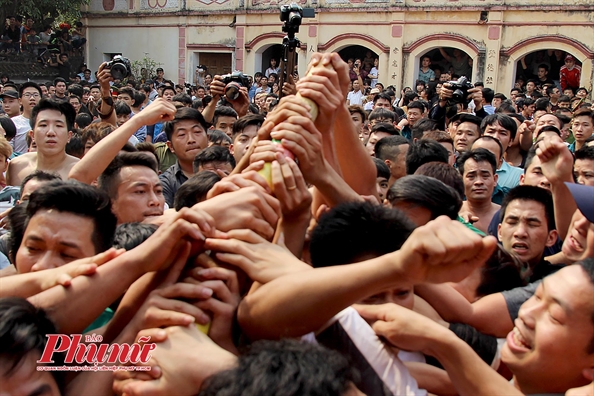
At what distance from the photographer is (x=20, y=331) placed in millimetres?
1291

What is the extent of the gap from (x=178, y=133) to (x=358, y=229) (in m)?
3.06

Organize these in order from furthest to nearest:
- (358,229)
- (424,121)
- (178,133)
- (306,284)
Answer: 1. (424,121)
2. (178,133)
3. (358,229)
4. (306,284)

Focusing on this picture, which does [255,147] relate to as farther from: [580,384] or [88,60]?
[88,60]

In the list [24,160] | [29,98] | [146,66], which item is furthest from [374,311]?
[146,66]

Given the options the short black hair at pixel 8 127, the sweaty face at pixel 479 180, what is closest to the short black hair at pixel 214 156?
the sweaty face at pixel 479 180

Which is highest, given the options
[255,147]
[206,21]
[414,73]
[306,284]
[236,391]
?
[206,21]

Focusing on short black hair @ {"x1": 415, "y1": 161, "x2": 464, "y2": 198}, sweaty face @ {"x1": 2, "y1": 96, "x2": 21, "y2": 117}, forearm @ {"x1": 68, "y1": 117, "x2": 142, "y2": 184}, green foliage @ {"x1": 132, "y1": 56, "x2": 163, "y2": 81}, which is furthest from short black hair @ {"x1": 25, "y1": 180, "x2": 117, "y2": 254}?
green foliage @ {"x1": 132, "y1": 56, "x2": 163, "y2": 81}

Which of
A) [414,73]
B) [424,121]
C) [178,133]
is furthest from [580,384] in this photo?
[414,73]

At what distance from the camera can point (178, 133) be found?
176 inches

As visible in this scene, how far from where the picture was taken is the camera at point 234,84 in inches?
215

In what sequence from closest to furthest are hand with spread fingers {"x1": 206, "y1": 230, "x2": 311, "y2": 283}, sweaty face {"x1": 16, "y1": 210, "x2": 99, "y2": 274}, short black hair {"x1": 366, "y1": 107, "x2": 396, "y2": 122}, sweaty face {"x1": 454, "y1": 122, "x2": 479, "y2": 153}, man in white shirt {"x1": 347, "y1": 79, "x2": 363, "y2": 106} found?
hand with spread fingers {"x1": 206, "y1": 230, "x2": 311, "y2": 283} → sweaty face {"x1": 16, "y1": 210, "x2": 99, "y2": 274} → sweaty face {"x1": 454, "y1": 122, "x2": 479, "y2": 153} → short black hair {"x1": 366, "y1": 107, "x2": 396, "y2": 122} → man in white shirt {"x1": 347, "y1": 79, "x2": 363, "y2": 106}

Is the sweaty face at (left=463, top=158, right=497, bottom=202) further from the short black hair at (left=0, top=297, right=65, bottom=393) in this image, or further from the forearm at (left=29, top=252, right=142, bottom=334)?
the short black hair at (left=0, top=297, right=65, bottom=393)

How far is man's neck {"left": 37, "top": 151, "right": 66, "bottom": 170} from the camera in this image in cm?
399

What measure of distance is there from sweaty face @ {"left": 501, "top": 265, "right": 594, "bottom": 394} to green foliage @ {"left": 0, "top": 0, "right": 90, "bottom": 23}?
20.0 m
